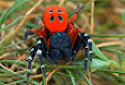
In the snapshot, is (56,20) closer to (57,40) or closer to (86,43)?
(57,40)

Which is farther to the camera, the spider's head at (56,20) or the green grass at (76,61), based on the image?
the spider's head at (56,20)

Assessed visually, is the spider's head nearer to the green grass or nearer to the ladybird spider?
the ladybird spider

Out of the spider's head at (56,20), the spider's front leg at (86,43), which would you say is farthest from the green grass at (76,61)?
the spider's head at (56,20)

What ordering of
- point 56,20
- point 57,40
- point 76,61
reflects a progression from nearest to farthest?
point 57,40 < point 76,61 < point 56,20

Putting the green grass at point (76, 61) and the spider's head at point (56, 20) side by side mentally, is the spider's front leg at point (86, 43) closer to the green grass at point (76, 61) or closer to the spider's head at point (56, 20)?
the green grass at point (76, 61)

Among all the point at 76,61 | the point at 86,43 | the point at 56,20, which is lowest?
the point at 76,61

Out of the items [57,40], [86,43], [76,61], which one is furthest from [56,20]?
[76,61]

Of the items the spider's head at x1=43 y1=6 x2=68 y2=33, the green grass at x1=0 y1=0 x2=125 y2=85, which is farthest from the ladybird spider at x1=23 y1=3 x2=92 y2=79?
the green grass at x1=0 y1=0 x2=125 y2=85

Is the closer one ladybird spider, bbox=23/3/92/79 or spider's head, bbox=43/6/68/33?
ladybird spider, bbox=23/3/92/79

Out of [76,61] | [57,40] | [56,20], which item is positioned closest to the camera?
[57,40]

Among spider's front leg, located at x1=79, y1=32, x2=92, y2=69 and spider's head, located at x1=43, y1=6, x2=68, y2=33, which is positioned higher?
spider's head, located at x1=43, y1=6, x2=68, y2=33
